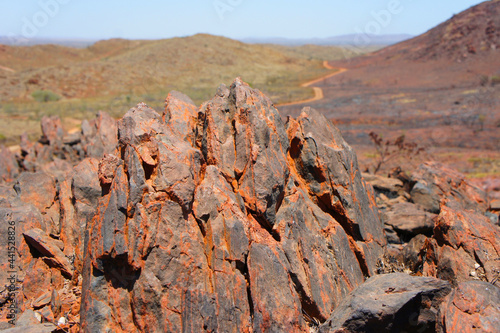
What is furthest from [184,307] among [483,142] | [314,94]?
[314,94]

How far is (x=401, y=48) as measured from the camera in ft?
300

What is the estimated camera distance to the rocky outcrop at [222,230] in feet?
19.9

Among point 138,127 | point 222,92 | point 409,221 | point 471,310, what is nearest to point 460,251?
point 471,310

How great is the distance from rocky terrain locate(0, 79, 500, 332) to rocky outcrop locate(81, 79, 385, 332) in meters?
0.02

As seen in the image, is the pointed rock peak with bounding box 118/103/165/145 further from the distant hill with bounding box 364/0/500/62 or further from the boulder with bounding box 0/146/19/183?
the distant hill with bounding box 364/0/500/62

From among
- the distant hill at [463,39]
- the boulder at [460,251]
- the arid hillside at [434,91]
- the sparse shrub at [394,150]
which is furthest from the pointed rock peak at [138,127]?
the distant hill at [463,39]

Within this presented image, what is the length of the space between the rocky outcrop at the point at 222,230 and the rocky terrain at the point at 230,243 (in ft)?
0.07

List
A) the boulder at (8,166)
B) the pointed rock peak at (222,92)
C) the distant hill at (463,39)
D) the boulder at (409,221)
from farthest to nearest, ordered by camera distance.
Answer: the distant hill at (463,39) → the boulder at (8,166) → the boulder at (409,221) → the pointed rock peak at (222,92)

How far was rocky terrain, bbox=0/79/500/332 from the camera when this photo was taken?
6027 millimetres

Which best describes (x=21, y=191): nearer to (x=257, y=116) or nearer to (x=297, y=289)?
(x=257, y=116)

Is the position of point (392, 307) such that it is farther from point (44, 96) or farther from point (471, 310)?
point (44, 96)

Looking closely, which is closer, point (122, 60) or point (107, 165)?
point (107, 165)

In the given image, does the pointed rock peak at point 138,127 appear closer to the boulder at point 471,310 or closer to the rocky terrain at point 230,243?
the rocky terrain at point 230,243

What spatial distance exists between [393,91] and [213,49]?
47657 millimetres
